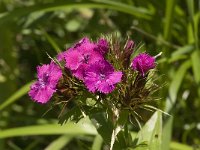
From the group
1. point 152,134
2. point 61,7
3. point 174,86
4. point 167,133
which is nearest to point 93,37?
point 61,7

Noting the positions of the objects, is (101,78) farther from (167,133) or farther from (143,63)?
(167,133)

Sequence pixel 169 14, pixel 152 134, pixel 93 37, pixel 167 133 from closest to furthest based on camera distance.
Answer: pixel 152 134
pixel 167 133
pixel 169 14
pixel 93 37

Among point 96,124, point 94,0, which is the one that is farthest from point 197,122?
point 96,124

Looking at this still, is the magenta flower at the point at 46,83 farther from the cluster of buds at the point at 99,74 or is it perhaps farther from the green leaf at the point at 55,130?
the green leaf at the point at 55,130

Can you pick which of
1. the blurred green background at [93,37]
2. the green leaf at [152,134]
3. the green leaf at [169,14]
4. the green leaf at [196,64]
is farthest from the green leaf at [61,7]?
the green leaf at [152,134]

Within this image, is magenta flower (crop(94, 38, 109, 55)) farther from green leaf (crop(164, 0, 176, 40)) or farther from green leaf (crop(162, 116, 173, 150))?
green leaf (crop(164, 0, 176, 40))

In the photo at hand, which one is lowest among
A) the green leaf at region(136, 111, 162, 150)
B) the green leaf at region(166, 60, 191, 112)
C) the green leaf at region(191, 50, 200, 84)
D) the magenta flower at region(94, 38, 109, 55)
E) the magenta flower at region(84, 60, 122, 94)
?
the green leaf at region(136, 111, 162, 150)

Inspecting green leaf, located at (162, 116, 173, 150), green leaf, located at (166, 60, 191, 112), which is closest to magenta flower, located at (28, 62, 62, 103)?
green leaf, located at (162, 116, 173, 150)
